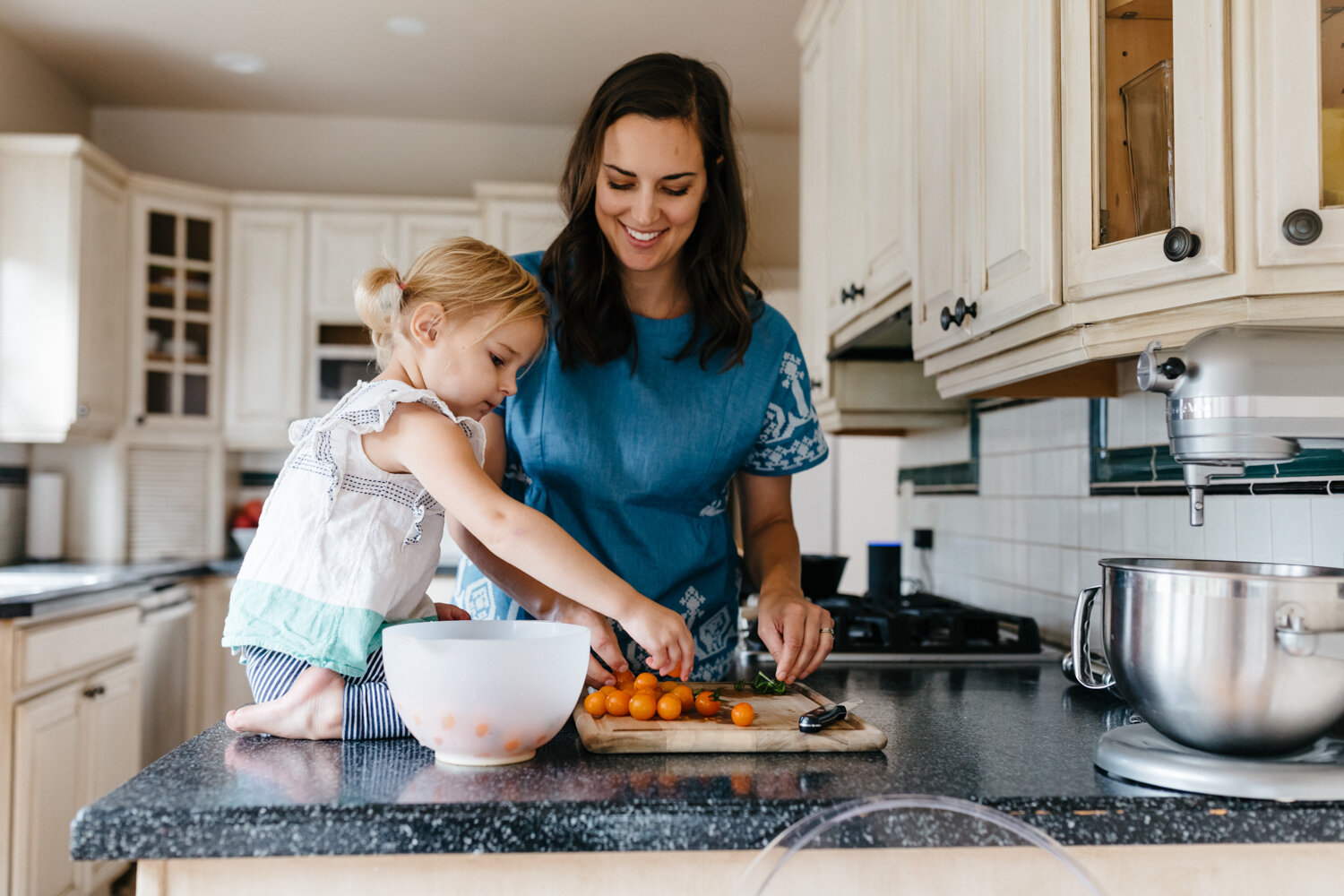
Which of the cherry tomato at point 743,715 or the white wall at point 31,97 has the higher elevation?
the white wall at point 31,97

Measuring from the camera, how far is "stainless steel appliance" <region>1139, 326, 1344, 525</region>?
87 cm

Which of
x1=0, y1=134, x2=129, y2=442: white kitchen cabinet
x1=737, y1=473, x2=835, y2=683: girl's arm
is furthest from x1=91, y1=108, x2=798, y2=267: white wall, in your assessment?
x1=737, y1=473, x2=835, y2=683: girl's arm

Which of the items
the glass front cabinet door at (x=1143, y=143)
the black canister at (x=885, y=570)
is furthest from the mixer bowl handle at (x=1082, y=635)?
the black canister at (x=885, y=570)

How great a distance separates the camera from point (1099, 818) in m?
0.80

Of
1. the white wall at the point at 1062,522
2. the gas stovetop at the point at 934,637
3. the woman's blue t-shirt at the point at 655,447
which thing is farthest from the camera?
the gas stovetop at the point at 934,637

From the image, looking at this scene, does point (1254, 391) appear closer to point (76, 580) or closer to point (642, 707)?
point (642, 707)

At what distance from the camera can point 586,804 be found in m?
0.78

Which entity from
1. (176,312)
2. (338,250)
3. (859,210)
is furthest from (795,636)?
(176,312)

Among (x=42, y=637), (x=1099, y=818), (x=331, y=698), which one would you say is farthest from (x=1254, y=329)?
(x=42, y=637)

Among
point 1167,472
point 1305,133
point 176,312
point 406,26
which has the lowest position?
point 1167,472

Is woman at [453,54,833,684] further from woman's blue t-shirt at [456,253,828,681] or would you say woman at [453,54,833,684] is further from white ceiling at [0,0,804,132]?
white ceiling at [0,0,804,132]

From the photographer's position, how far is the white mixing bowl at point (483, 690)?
0.85m

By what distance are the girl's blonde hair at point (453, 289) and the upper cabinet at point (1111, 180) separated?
595 mm

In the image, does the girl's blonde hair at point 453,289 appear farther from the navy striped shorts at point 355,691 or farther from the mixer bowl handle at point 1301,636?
the mixer bowl handle at point 1301,636
